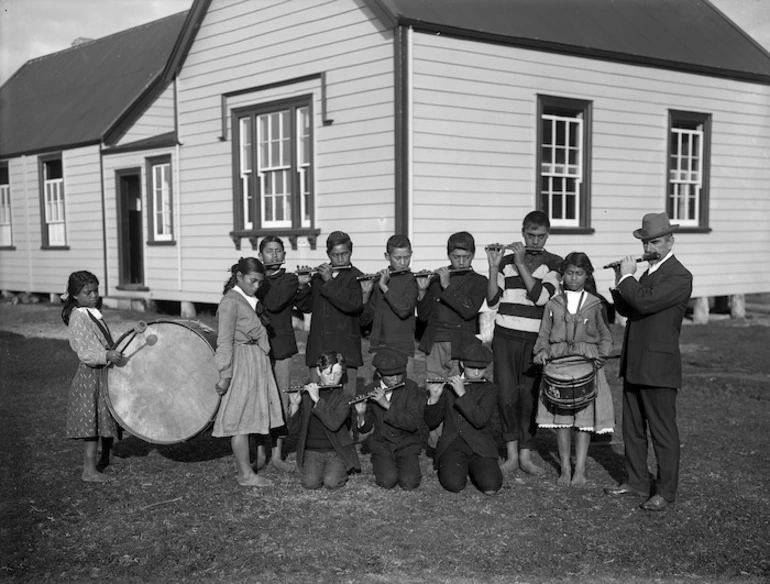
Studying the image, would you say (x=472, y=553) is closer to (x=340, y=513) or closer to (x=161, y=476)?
(x=340, y=513)

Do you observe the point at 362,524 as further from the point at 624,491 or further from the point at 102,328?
the point at 102,328

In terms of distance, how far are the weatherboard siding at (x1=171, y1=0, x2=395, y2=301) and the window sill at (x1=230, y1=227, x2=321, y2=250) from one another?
0.34ft

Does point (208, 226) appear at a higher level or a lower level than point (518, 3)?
lower

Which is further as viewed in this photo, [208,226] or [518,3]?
[208,226]

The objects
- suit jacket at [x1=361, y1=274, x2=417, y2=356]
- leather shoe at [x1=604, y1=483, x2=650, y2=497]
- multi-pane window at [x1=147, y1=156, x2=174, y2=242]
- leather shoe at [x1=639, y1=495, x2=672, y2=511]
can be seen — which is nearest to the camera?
leather shoe at [x1=639, y1=495, x2=672, y2=511]

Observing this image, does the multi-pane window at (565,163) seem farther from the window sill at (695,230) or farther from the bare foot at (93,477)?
the bare foot at (93,477)

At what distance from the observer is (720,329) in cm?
1375

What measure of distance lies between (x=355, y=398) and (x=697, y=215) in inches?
416

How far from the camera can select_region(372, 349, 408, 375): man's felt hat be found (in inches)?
230

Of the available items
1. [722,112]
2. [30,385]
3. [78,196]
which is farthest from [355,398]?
[78,196]

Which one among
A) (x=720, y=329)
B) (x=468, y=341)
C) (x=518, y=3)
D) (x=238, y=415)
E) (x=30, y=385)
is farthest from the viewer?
(x=720, y=329)

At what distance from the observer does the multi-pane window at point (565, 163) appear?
40.2ft

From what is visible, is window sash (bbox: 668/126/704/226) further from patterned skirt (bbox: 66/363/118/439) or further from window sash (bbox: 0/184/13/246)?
A: window sash (bbox: 0/184/13/246)

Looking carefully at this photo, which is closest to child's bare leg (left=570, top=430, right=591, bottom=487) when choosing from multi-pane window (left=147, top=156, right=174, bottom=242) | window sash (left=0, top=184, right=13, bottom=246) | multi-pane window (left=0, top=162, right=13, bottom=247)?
multi-pane window (left=147, top=156, right=174, bottom=242)
